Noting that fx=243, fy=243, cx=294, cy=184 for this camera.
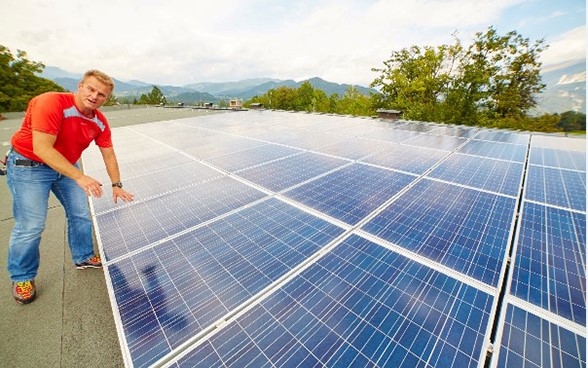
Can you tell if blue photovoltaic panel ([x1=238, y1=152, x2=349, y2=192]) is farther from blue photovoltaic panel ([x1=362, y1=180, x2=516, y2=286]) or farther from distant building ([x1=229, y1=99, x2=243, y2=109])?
distant building ([x1=229, y1=99, x2=243, y2=109])

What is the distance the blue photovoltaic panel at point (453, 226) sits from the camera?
131 inches

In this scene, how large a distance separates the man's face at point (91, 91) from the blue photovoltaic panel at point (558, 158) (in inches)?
423

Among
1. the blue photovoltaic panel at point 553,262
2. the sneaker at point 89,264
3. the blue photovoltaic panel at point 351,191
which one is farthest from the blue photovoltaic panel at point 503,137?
Result: the sneaker at point 89,264

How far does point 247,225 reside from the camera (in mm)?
4172

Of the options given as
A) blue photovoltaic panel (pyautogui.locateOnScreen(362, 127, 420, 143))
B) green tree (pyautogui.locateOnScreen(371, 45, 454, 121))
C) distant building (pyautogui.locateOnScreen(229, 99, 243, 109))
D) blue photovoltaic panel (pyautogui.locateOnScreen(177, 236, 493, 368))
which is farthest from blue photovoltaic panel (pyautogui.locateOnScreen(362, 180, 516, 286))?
green tree (pyautogui.locateOnScreen(371, 45, 454, 121))

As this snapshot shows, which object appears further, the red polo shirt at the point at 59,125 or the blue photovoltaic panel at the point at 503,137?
the blue photovoltaic panel at the point at 503,137

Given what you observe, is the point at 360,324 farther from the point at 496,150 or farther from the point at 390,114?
the point at 390,114

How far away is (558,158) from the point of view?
26.1 feet

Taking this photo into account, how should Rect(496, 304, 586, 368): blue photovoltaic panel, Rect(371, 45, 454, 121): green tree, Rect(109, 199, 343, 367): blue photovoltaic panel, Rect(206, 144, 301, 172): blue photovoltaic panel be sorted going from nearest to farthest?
Rect(496, 304, 586, 368): blue photovoltaic panel
Rect(109, 199, 343, 367): blue photovoltaic panel
Rect(206, 144, 301, 172): blue photovoltaic panel
Rect(371, 45, 454, 121): green tree

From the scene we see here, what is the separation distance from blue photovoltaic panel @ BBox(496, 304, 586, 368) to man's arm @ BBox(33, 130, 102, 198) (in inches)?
186

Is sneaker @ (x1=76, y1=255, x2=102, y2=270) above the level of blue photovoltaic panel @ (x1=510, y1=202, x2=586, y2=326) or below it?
below

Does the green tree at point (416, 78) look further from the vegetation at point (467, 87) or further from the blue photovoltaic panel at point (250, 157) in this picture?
the blue photovoltaic panel at point (250, 157)

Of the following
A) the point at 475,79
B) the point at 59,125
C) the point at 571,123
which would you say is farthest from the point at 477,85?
the point at 59,125

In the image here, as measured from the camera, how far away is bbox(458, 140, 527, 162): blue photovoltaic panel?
789cm
